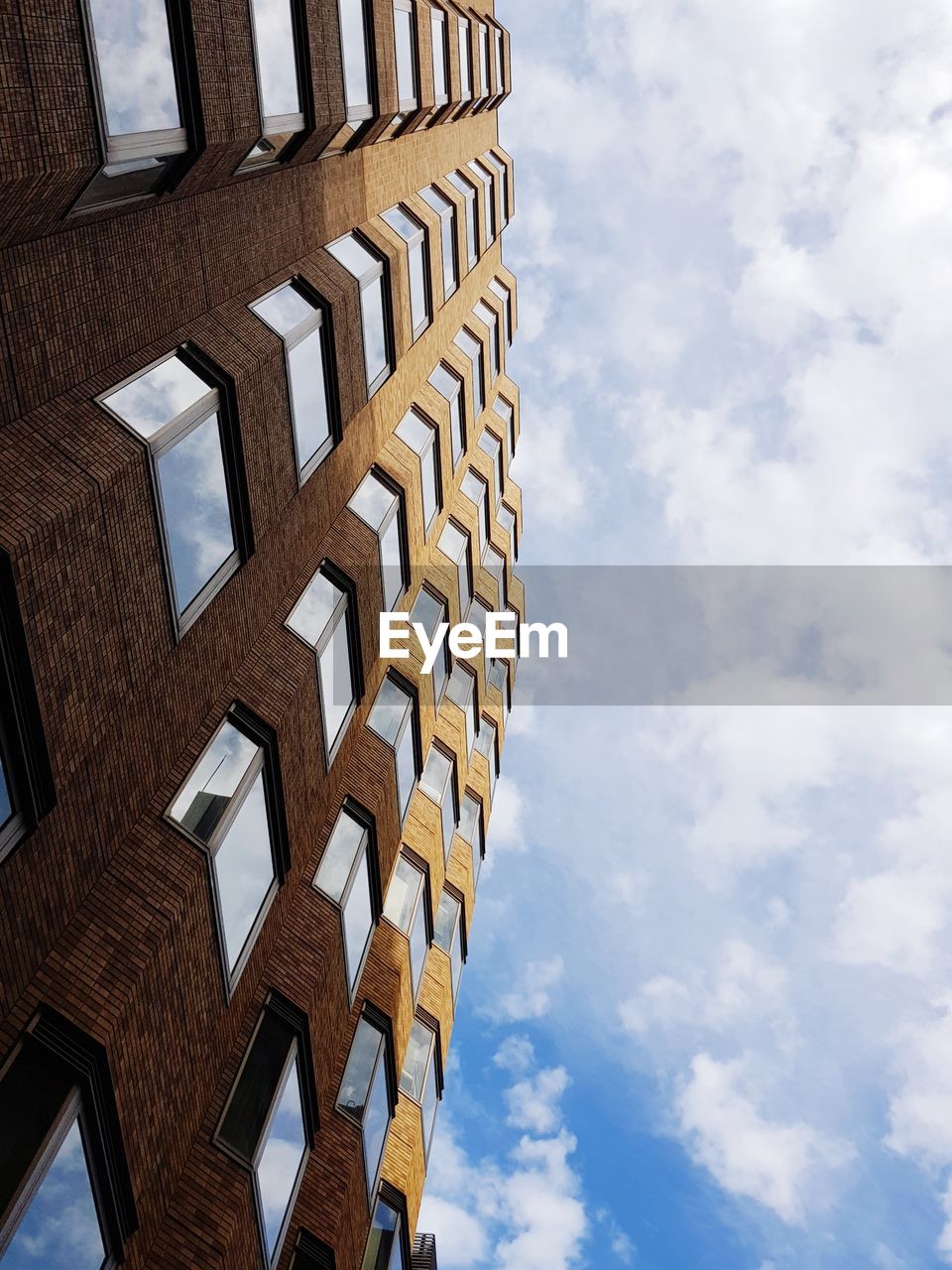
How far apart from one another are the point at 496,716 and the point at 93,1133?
22.9 metres

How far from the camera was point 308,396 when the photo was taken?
13859 millimetres

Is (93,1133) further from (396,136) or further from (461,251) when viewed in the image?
(461,251)

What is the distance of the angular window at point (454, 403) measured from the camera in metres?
23.2

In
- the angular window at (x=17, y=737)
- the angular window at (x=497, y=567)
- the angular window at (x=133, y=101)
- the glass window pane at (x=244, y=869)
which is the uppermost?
the angular window at (x=497, y=567)

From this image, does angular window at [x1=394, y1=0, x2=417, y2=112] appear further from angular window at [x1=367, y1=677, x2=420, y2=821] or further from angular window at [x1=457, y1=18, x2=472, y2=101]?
angular window at [x1=367, y1=677, x2=420, y2=821]

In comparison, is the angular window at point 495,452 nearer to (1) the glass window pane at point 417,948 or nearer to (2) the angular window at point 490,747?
(2) the angular window at point 490,747

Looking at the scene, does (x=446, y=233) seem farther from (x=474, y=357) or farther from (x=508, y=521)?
(x=508, y=521)

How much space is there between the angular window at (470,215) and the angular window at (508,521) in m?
8.94

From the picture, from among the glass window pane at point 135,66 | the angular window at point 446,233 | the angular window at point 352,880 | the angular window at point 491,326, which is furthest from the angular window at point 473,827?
the glass window pane at point 135,66

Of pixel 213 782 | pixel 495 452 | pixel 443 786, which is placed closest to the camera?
pixel 213 782

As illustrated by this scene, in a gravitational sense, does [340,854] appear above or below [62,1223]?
above

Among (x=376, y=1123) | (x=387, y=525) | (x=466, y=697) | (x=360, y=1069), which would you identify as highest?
(x=466, y=697)

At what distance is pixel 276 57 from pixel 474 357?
50.3 ft

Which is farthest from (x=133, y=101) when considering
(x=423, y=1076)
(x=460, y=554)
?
(x=423, y=1076)
